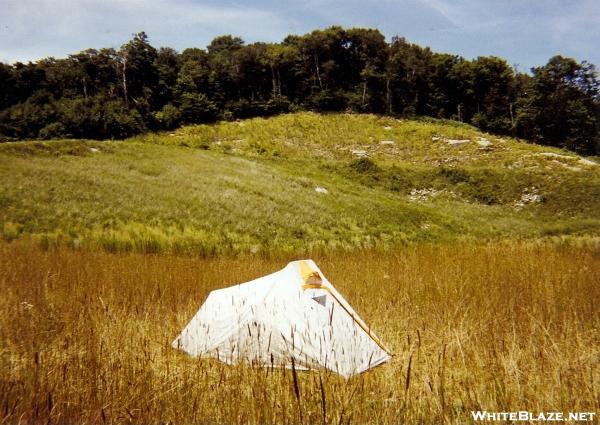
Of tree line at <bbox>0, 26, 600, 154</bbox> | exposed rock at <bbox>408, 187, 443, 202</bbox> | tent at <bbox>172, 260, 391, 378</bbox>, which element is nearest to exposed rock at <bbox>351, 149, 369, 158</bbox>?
exposed rock at <bbox>408, 187, 443, 202</bbox>

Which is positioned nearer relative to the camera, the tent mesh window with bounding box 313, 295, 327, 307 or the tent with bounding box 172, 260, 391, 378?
the tent with bounding box 172, 260, 391, 378

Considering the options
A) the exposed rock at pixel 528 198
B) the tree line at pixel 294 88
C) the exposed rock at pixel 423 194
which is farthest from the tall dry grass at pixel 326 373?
the tree line at pixel 294 88

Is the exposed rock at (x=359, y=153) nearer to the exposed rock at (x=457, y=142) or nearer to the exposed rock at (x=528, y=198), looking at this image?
the exposed rock at (x=457, y=142)

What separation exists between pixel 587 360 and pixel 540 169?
103ft

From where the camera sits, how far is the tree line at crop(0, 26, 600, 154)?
4156cm

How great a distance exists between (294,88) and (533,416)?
6142 cm

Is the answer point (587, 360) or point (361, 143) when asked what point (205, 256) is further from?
point (361, 143)

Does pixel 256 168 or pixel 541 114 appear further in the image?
pixel 541 114

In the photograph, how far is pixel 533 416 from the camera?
236 cm

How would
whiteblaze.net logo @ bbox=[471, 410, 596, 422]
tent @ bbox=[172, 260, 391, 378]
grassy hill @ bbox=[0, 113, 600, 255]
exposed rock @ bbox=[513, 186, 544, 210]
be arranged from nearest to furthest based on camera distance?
whiteblaze.net logo @ bbox=[471, 410, 596, 422]
tent @ bbox=[172, 260, 391, 378]
grassy hill @ bbox=[0, 113, 600, 255]
exposed rock @ bbox=[513, 186, 544, 210]

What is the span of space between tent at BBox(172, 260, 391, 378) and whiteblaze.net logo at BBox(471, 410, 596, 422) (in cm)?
126

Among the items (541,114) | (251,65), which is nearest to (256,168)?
(251,65)

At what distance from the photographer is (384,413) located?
2445 millimetres

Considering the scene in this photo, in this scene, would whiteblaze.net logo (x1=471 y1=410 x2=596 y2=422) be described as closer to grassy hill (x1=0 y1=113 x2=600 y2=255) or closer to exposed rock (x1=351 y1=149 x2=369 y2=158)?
grassy hill (x1=0 y1=113 x2=600 y2=255)
